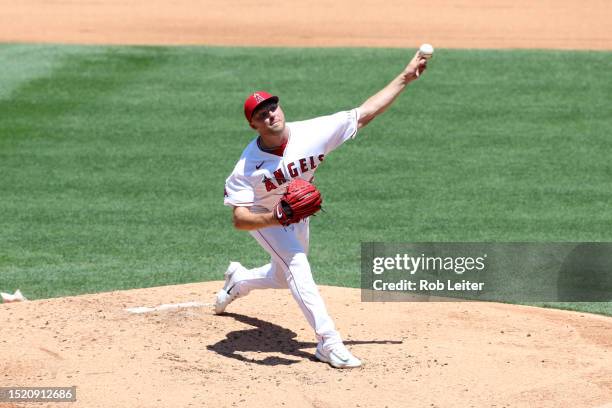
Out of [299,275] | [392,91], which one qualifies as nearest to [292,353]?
[299,275]

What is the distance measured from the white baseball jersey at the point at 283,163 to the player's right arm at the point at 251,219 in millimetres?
67

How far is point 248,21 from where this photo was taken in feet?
62.8

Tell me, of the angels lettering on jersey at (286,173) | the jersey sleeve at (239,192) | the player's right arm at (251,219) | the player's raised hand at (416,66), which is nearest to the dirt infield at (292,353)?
the player's right arm at (251,219)

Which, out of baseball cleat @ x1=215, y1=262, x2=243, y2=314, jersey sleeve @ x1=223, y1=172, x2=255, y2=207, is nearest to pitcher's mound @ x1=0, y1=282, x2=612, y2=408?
baseball cleat @ x1=215, y1=262, x2=243, y2=314

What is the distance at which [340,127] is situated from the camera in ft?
24.2

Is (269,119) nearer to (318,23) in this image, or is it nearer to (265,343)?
(265,343)

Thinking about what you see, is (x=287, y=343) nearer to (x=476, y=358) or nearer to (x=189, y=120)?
(x=476, y=358)

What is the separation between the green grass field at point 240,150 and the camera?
10.5 m

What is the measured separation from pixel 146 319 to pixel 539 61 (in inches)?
376

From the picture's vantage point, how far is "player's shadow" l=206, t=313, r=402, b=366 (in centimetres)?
740

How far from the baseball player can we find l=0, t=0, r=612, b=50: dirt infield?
1007cm

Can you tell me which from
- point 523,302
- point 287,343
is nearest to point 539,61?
point 523,302

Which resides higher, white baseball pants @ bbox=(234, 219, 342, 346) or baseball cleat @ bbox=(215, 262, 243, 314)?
white baseball pants @ bbox=(234, 219, 342, 346)

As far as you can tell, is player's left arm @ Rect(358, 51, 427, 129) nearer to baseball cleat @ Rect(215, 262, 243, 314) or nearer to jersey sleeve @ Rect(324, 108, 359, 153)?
jersey sleeve @ Rect(324, 108, 359, 153)
